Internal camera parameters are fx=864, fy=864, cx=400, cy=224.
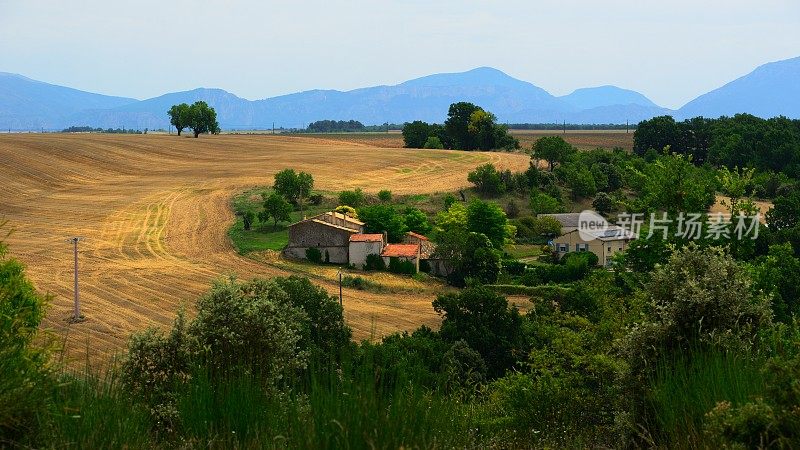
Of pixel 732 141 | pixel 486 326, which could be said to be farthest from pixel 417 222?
pixel 732 141

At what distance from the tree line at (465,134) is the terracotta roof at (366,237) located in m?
62.2

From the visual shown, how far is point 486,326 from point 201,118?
97.7m

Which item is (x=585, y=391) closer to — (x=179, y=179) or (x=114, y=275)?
(x=114, y=275)

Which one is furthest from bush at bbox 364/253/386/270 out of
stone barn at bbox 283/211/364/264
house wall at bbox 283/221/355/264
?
house wall at bbox 283/221/355/264

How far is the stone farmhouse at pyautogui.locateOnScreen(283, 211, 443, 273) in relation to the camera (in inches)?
2163

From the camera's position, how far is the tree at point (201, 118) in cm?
12255

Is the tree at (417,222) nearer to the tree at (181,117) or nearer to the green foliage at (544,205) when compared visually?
the green foliage at (544,205)

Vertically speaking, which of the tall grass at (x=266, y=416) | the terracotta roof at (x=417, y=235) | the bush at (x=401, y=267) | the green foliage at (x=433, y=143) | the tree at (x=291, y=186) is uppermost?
the tall grass at (x=266, y=416)

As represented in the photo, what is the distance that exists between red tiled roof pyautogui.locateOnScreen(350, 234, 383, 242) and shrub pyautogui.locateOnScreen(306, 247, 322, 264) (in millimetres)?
2300

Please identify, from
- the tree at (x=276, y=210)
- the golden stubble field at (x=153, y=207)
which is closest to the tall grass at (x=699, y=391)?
the golden stubble field at (x=153, y=207)

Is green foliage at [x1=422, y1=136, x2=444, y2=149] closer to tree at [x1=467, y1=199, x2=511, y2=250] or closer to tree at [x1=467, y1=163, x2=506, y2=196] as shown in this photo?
tree at [x1=467, y1=163, x2=506, y2=196]

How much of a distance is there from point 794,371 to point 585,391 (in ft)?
26.3

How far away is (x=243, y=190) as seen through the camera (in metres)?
75.7

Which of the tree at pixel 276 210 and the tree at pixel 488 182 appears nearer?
the tree at pixel 276 210
